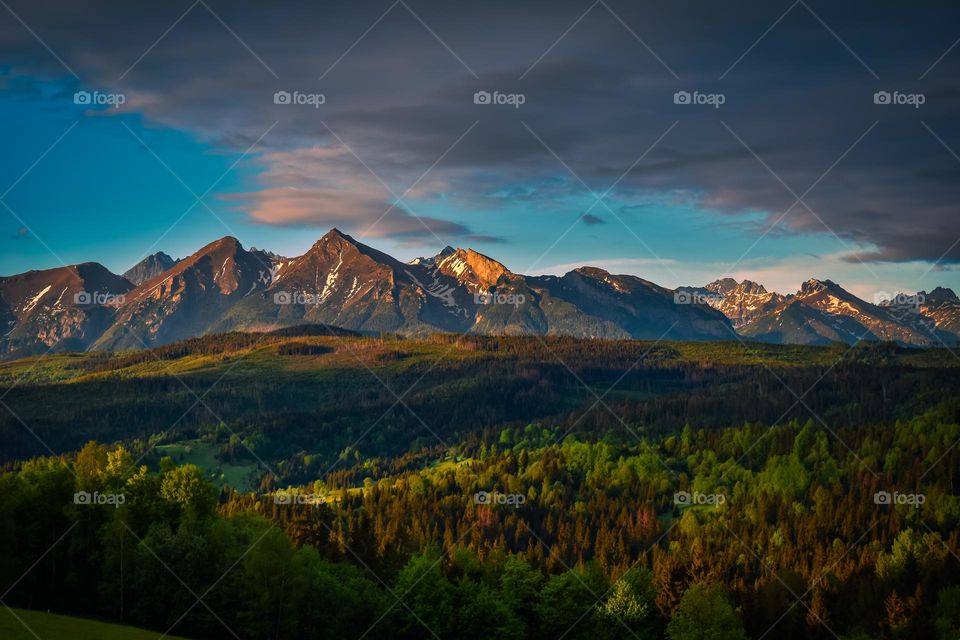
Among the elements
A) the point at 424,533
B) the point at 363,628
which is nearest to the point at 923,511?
the point at 424,533

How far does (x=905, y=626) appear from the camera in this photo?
4077 inches

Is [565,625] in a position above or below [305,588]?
below

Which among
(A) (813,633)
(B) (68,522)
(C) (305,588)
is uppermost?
(B) (68,522)

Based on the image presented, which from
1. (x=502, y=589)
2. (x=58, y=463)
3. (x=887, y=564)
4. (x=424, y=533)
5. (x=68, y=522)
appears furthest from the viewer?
(x=424, y=533)

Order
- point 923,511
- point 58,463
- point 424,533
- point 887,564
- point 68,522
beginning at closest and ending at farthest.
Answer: point 68,522
point 58,463
point 887,564
point 424,533
point 923,511

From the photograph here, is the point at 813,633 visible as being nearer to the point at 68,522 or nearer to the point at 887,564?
the point at 887,564

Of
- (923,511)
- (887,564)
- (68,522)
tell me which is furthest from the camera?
(923,511)

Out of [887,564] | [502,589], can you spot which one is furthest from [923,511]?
[502,589]

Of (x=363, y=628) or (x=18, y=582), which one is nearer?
(x=18, y=582)

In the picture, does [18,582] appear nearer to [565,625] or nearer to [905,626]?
[565,625]

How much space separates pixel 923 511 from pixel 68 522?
5703 inches

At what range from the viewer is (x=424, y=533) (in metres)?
149

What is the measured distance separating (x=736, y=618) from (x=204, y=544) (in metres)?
51.6

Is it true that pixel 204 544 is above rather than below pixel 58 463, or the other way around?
below
